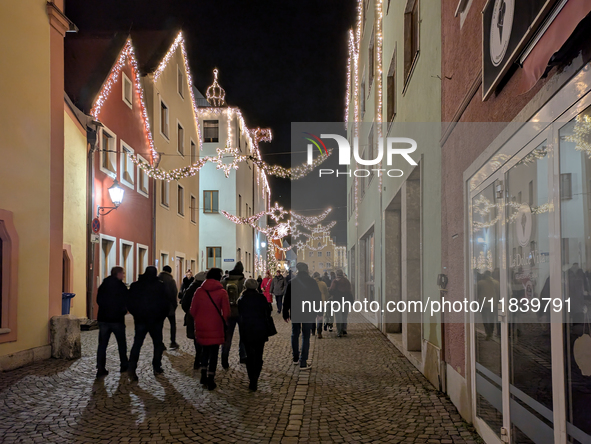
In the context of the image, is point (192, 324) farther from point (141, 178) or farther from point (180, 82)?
point (180, 82)

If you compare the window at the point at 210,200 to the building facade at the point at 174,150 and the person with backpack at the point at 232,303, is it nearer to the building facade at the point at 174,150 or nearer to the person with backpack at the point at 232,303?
the building facade at the point at 174,150

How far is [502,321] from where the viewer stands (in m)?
4.76

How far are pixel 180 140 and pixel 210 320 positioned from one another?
2082cm

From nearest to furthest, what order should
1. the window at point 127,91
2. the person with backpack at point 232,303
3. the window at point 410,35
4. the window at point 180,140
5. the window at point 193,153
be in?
the person with backpack at point 232,303 < the window at point 410,35 < the window at point 127,91 < the window at point 180,140 < the window at point 193,153

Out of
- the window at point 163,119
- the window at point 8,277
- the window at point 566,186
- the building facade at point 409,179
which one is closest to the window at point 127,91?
the window at point 163,119

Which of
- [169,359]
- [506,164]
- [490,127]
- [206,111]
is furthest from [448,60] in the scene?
[206,111]

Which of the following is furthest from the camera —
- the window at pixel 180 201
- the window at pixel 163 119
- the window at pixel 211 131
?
the window at pixel 211 131

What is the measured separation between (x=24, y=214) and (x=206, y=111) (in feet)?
101

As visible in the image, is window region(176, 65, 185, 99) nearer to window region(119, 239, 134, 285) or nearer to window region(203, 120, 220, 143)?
window region(119, 239, 134, 285)

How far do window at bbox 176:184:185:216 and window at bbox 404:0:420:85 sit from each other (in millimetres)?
16899

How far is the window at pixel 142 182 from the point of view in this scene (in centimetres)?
2047

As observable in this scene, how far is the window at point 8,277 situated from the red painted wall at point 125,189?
21.6 feet

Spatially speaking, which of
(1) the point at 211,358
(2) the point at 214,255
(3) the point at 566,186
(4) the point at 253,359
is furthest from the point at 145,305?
(2) the point at 214,255

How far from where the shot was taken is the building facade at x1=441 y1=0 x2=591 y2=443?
3.17 metres
